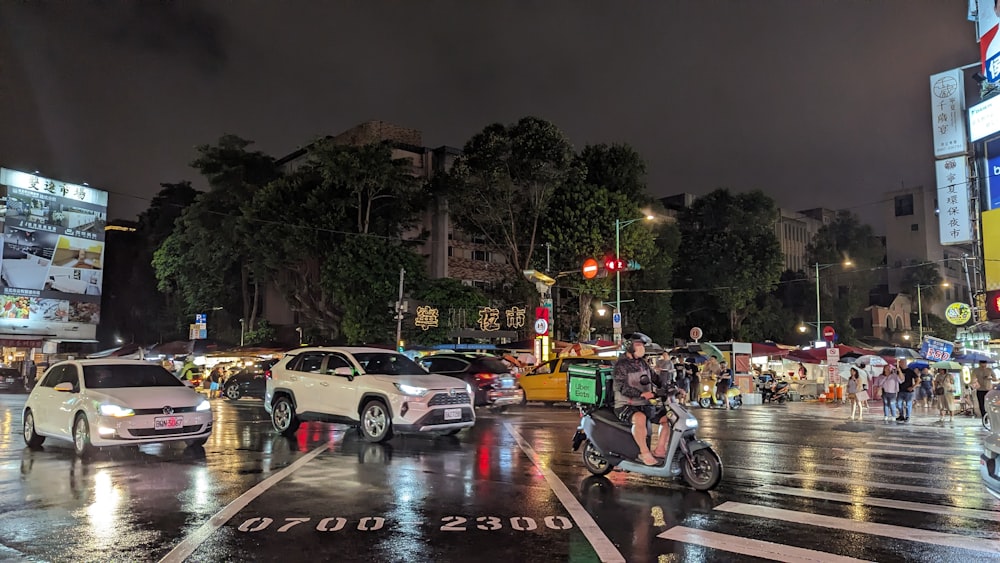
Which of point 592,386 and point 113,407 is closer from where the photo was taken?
point 592,386

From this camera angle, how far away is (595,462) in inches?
372

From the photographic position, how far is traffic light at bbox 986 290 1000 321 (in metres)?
27.7

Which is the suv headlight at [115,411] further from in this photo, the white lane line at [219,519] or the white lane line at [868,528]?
the white lane line at [868,528]

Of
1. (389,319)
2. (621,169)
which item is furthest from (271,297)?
(621,169)

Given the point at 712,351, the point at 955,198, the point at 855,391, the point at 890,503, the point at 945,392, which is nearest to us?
the point at 890,503

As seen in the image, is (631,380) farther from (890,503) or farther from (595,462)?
(890,503)

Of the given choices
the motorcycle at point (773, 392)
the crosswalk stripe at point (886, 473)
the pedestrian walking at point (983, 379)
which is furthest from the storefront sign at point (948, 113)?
the crosswalk stripe at point (886, 473)

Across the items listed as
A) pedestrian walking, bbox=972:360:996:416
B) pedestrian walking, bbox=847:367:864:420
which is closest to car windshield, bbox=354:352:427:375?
pedestrian walking, bbox=847:367:864:420

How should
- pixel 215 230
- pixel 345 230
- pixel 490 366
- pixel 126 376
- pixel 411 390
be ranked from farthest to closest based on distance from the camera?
1. pixel 215 230
2. pixel 345 230
3. pixel 490 366
4. pixel 411 390
5. pixel 126 376

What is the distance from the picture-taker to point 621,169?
42344mm

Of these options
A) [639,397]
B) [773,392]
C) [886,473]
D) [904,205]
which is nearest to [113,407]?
[639,397]

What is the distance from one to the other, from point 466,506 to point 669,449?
2593 millimetres

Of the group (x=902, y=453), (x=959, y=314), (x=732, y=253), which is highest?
(x=732, y=253)

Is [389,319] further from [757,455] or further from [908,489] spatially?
[908,489]
